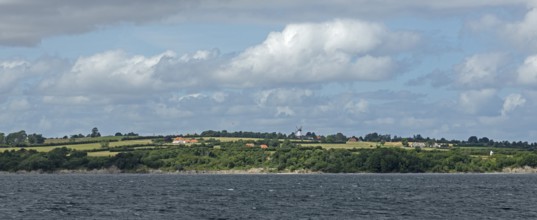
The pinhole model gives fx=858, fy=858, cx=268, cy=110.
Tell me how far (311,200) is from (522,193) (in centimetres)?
4490

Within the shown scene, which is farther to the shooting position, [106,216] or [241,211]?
[241,211]

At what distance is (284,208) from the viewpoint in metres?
110

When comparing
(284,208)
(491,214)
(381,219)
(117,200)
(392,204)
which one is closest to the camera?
(381,219)

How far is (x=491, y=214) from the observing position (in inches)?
4021

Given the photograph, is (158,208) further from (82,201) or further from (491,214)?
(491,214)

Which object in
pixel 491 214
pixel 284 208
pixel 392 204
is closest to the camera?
pixel 491 214

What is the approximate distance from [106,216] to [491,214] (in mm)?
45161

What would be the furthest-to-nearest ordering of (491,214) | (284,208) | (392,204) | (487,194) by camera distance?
(487,194) < (392,204) < (284,208) < (491,214)

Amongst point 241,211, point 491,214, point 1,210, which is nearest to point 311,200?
point 241,211

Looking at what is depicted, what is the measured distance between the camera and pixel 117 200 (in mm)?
126250

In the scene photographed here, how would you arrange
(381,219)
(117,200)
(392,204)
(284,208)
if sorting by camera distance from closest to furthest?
(381,219) < (284,208) < (392,204) < (117,200)

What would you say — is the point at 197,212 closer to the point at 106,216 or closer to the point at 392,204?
the point at 106,216

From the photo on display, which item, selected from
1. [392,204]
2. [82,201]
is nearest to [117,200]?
[82,201]

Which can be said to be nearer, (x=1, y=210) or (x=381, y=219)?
(x=381, y=219)
